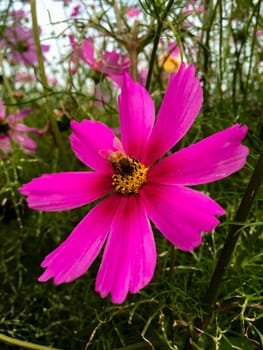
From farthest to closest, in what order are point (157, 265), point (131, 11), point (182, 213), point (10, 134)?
point (131, 11) → point (10, 134) → point (157, 265) → point (182, 213)

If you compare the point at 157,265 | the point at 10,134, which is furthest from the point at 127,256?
the point at 10,134

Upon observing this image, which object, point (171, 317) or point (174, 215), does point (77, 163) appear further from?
point (174, 215)

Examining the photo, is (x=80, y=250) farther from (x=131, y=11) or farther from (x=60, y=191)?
(x=131, y=11)

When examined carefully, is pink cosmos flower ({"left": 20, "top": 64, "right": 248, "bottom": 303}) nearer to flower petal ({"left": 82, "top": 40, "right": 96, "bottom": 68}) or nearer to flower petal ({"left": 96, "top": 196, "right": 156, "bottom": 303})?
flower petal ({"left": 96, "top": 196, "right": 156, "bottom": 303})

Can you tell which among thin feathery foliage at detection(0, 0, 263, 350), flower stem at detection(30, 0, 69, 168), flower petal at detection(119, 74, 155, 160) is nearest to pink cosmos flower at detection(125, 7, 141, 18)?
thin feathery foliage at detection(0, 0, 263, 350)

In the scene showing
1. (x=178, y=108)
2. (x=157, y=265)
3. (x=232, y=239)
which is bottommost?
(x=157, y=265)

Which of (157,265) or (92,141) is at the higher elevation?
(92,141)
